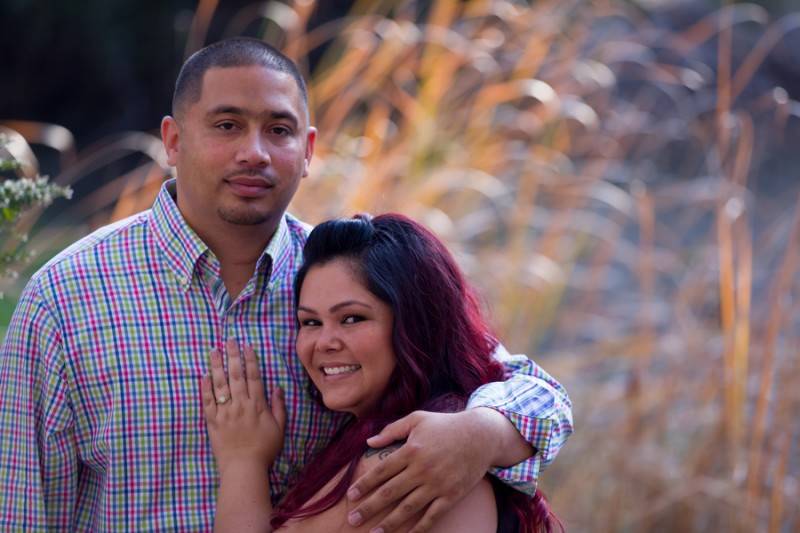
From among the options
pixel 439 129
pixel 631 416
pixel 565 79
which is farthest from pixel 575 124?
pixel 631 416

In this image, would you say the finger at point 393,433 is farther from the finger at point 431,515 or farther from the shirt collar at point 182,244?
the shirt collar at point 182,244

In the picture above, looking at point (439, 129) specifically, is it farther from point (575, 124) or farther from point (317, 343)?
point (317, 343)

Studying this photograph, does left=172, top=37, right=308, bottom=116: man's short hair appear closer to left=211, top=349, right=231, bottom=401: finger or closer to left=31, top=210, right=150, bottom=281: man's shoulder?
left=31, top=210, right=150, bottom=281: man's shoulder

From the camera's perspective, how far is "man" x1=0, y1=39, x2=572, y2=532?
7.25 ft

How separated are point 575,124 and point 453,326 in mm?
2923

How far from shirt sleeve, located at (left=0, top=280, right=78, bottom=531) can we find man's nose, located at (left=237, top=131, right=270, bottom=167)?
0.49 m

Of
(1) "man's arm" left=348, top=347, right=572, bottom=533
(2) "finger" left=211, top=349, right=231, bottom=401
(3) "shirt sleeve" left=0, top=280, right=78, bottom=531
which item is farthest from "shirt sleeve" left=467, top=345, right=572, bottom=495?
(3) "shirt sleeve" left=0, top=280, right=78, bottom=531

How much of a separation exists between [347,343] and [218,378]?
28 centimetres

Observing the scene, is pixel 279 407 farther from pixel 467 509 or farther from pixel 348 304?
pixel 467 509

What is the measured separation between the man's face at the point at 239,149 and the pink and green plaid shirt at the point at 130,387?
76mm

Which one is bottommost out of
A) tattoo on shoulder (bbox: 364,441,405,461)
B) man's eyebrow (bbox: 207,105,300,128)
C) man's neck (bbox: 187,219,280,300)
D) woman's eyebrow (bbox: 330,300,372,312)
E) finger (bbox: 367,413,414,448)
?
tattoo on shoulder (bbox: 364,441,405,461)

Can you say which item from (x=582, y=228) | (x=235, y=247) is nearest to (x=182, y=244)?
(x=235, y=247)

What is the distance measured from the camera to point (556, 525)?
2.37m

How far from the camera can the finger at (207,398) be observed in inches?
90.1
